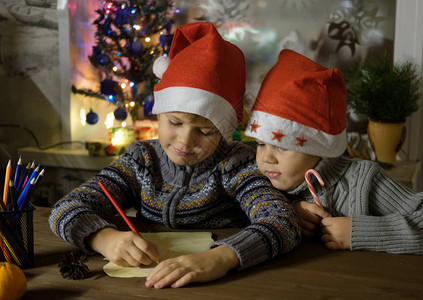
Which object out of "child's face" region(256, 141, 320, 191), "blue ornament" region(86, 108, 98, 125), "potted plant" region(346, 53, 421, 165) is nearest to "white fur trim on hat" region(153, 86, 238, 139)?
"child's face" region(256, 141, 320, 191)

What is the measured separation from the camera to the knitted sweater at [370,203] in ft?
3.41

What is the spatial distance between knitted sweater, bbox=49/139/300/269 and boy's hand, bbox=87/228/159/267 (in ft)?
0.24

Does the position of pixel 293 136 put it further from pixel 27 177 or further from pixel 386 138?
pixel 386 138

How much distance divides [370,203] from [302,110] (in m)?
0.29

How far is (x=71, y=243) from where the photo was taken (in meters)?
1.03

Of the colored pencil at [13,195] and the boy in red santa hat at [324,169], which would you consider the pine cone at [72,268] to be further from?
the boy in red santa hat at [324,169]

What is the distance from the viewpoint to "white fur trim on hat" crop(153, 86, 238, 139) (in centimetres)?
109

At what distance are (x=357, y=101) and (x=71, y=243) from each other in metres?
1.71

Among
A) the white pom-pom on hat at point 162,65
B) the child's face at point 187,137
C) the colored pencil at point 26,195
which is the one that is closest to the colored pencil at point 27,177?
Result: the colored pencil at point 26,195

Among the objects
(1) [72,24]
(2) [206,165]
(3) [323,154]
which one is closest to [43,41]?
(1) [72,24]

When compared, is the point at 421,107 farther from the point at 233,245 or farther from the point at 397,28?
the point at 233,245

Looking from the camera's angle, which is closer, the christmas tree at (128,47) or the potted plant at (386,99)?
the potted plant at (386,99)

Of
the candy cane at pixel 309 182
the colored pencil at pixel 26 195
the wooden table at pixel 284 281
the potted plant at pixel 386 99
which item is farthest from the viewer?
the potted plant at pixel 386 99

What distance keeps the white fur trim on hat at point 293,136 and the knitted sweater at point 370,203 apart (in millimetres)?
73
